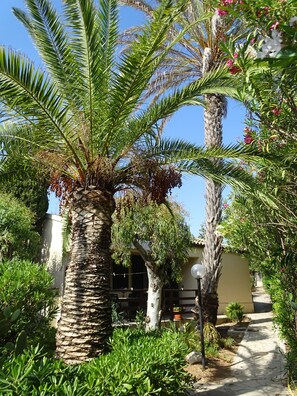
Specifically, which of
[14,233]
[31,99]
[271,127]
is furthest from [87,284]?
[14,233]

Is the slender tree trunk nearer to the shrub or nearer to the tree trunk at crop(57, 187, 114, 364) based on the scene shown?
the shrub

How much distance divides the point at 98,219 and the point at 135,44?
2.79 metres

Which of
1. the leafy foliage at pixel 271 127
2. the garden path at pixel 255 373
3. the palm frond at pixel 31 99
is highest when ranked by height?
the palm frond at pixel 31 99

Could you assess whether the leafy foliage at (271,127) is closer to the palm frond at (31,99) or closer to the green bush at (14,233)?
the palm frond at (31,99)

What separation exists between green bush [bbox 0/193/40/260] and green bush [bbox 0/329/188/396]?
10515 millimetres

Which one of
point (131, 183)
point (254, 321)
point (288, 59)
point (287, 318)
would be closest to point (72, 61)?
point (131, 183)

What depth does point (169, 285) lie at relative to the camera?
1864 centimetres

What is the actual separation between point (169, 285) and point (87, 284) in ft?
44.9

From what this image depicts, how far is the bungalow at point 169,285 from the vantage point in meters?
16.8

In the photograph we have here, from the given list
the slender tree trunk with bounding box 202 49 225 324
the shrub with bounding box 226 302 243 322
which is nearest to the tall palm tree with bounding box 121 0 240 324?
the slender tree trunk with bounding box 202 49 225 324

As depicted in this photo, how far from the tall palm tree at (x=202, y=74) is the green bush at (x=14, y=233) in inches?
313

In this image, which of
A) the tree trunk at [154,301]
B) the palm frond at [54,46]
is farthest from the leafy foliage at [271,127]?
the tree trunk at [154,301]

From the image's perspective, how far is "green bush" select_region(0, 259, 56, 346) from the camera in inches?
248

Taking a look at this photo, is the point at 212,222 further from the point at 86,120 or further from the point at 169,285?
the point at 169,285
